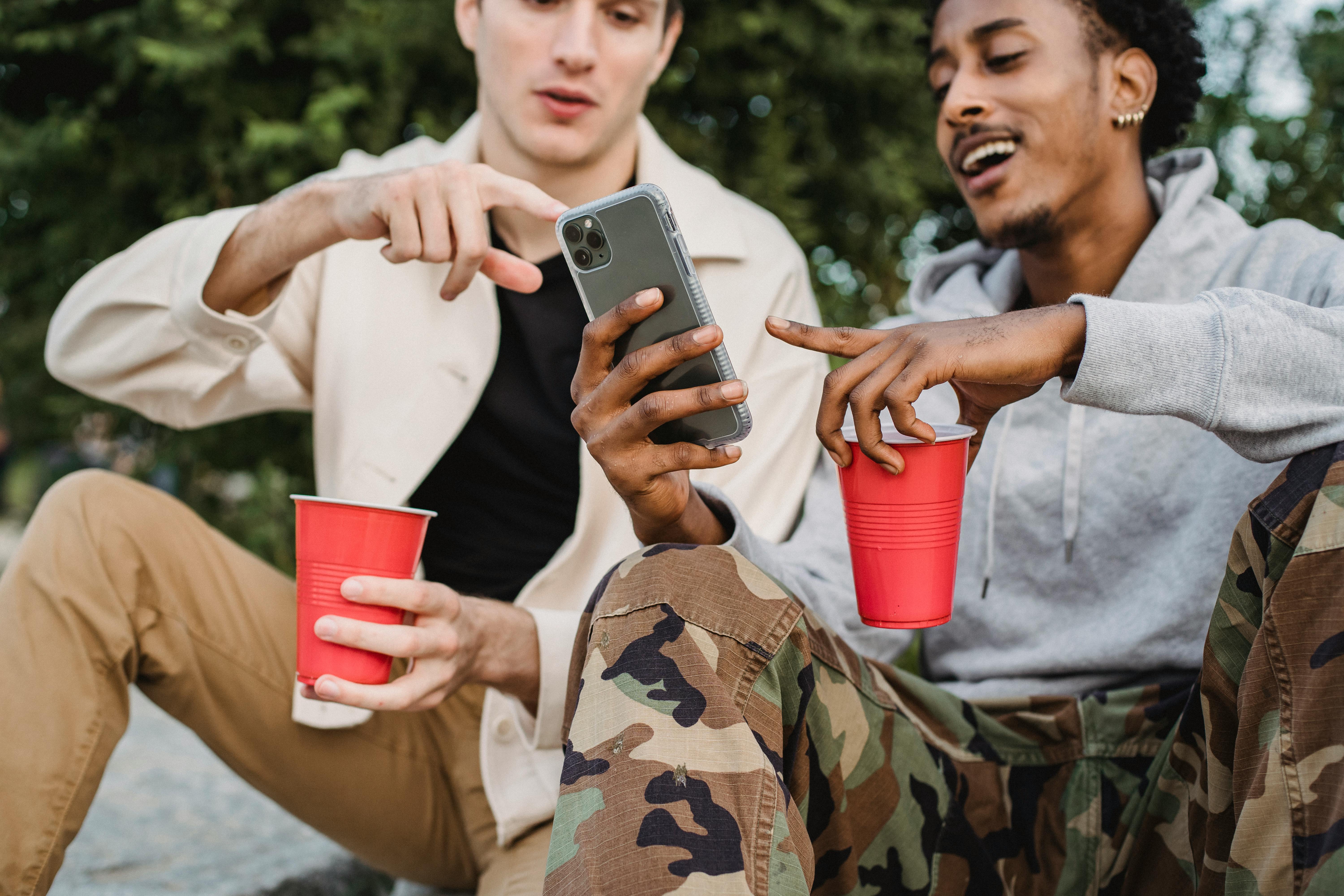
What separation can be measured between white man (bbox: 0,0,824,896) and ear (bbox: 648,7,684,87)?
13 mm

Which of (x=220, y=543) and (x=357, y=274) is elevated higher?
(x=357, y=274)

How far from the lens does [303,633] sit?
71.0 inches

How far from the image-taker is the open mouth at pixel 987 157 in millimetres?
2465

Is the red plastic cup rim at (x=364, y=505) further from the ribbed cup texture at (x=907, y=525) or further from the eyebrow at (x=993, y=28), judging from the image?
the eyebrow at (x=993, y=28)

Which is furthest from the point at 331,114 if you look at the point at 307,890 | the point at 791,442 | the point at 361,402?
the point at 307,890

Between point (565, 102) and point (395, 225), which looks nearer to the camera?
point (395, 225)

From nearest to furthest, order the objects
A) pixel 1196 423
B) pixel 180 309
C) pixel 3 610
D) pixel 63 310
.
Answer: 1. pixel 1196 423
2. pixel 3 610
3. pixel 180 309
4. pixel 63 310

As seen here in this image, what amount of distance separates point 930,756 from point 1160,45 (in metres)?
1.83

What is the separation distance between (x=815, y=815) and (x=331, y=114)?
127 inches

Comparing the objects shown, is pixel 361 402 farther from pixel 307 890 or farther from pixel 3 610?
pixel 307 890

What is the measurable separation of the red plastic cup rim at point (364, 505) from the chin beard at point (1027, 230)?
4.82 feet

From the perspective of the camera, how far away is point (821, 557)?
237 centimetres

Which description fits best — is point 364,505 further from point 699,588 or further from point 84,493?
point 84,493

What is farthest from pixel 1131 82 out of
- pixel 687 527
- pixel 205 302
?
pixel 205 302
